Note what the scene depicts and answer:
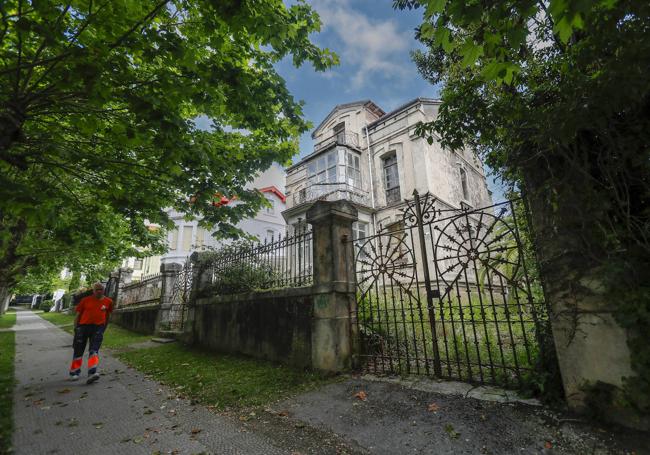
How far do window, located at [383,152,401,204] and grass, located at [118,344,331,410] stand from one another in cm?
1271

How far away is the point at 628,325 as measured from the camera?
97.0 inches

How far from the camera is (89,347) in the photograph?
588 cm

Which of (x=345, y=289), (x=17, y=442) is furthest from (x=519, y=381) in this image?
(x=17, y=442)

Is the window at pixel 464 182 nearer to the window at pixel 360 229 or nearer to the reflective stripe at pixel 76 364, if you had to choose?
the window at pixel 360 229

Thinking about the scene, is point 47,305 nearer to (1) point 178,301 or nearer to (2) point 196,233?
(2) point 196,233

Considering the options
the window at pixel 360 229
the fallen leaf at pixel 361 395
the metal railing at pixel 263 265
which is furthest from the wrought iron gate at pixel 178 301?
the window at pixel 360 229

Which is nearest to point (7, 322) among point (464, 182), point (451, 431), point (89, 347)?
point (89, 347)

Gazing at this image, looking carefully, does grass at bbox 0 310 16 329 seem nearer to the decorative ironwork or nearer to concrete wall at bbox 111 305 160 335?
concrete wall at bbox 111 305 160 335

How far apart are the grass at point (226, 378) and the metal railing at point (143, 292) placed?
5.43 metres

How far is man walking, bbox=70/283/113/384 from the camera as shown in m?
5.88

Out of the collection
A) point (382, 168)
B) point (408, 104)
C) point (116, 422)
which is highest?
point (408, 104)

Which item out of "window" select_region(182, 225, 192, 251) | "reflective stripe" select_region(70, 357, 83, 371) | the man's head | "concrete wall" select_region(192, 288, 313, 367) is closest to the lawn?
"reflective stripe" select_region(70, 357, 83, 371)

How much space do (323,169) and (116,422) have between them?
16790mm

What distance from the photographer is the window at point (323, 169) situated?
61.6 feet
